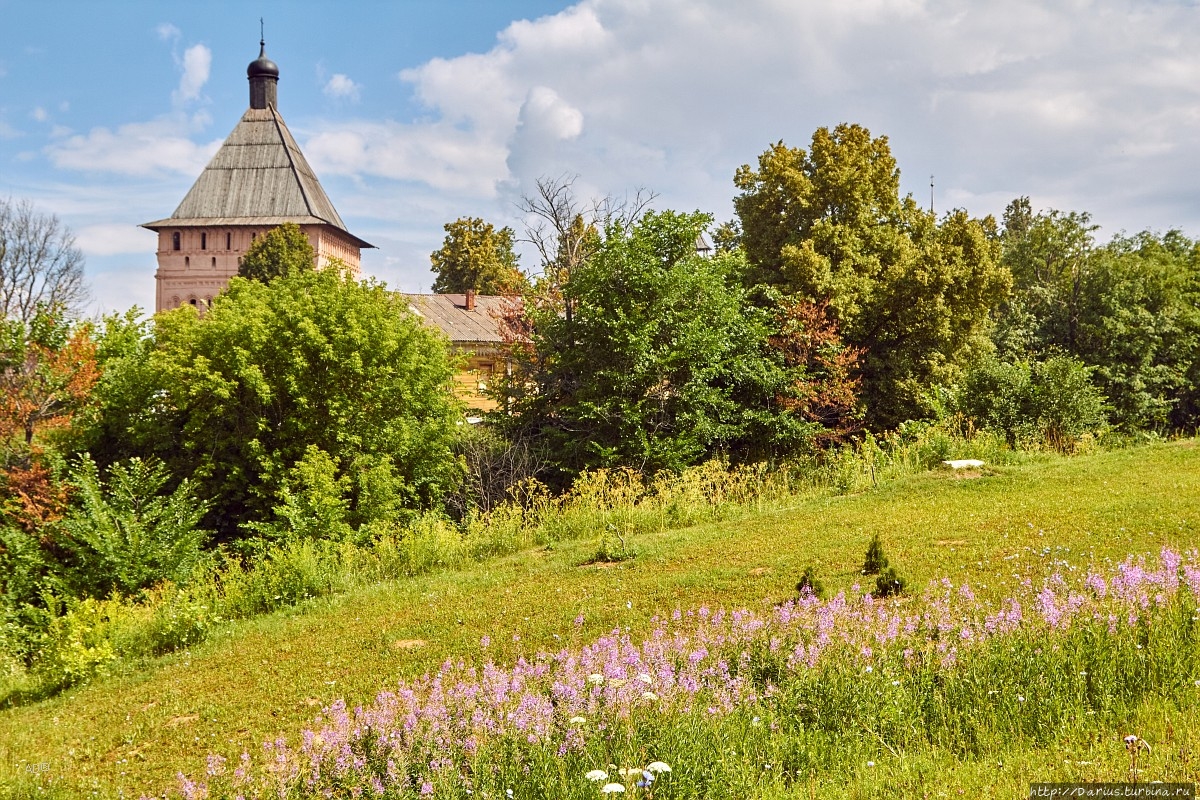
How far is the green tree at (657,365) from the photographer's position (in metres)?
17.0

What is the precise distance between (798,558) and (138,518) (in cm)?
1055

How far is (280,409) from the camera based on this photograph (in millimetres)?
17359

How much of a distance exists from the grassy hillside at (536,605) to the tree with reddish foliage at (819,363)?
567 centimetres

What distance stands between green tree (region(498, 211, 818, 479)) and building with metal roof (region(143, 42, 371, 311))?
5324 centimetres

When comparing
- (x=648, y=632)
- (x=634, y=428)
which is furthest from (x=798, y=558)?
(x=634, y=428)

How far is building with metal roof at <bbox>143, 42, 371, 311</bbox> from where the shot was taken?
6838cm

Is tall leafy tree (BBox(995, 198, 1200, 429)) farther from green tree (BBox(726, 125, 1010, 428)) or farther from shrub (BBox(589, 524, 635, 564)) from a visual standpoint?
shrub (BBox(589, 524, 635, 564))

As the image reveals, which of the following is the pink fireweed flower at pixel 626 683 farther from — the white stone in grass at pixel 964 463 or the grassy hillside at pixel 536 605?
the white stone in grass at pixel 964 463

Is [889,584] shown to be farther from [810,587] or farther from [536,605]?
[536,605]

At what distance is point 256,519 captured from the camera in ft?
56.0

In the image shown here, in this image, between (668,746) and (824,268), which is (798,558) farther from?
(824,268)

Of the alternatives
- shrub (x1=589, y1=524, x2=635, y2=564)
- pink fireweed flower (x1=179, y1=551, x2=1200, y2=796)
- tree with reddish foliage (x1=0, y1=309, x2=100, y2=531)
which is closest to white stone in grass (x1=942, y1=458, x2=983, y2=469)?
shrub (x1=589, y1=524, x2=635, y2=564)

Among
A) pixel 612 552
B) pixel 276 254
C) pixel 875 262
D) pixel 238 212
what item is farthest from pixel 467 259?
pixel 612 552

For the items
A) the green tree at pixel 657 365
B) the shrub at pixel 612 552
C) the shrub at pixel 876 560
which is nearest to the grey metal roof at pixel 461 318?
the green tree at pixel 657 365
